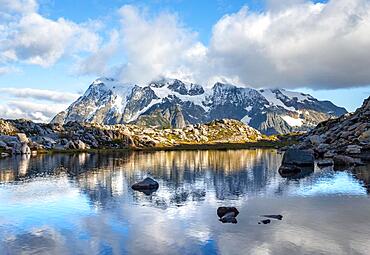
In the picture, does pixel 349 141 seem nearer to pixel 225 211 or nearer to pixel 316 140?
pixel 316 140

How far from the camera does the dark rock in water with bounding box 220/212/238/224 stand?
51750mm

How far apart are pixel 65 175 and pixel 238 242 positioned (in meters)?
75.9

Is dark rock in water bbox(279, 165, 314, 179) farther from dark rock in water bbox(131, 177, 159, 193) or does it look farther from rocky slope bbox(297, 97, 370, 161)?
dark rock in water bbox(131, 177, 159, 193)

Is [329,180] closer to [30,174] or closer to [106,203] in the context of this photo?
[106,203]

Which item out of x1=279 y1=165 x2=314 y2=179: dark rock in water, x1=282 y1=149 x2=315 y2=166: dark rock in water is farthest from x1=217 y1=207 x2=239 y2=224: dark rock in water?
x1=282 y1=149 x2=315 y2=166: dark rock in water

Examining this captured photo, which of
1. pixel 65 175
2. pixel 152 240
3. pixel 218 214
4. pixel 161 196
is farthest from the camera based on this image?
pixel 65 175

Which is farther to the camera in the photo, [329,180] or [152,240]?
[329,180]

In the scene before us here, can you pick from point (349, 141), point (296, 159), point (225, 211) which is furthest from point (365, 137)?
point (225, 211)

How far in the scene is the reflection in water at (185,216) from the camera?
138 ft

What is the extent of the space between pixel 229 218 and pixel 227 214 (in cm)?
143

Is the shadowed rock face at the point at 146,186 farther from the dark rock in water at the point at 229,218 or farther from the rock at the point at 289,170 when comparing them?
the rock at the point at 289,170

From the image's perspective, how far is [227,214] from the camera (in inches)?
2127

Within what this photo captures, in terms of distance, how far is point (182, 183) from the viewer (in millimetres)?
90750

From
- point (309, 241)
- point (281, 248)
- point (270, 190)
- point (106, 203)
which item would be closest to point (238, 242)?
point (281, 248)
